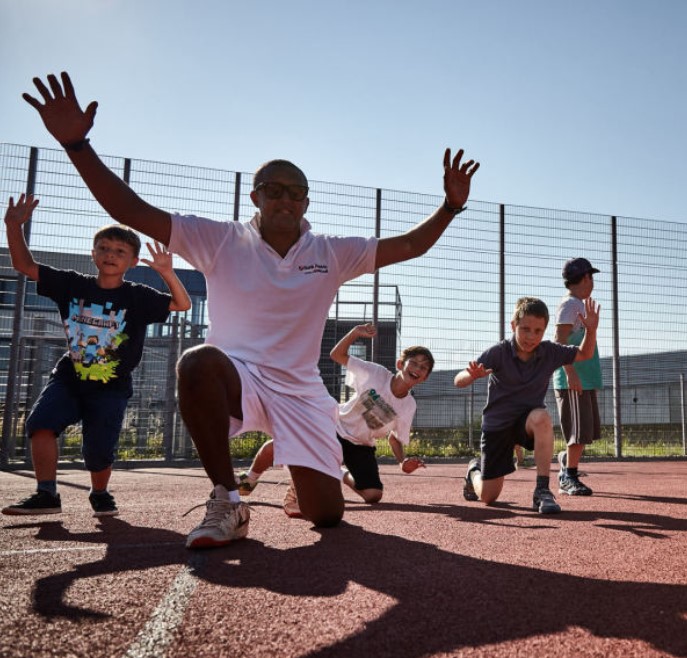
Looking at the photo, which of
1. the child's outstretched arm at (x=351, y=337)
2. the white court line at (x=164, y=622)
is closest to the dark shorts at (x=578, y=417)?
the child's outstretched arm at (x=351, y=337)

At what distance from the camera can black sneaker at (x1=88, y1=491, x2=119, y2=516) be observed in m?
3.38

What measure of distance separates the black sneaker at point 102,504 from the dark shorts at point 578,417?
3.23 m

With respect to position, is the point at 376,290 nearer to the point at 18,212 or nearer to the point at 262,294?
the point at 18,212

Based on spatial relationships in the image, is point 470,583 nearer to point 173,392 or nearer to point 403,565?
point 403,565

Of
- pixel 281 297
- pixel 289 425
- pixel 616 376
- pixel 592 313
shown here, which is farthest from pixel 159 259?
pixel 616 376

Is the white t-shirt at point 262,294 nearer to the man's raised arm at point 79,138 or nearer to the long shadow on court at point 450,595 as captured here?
the man's raised arm at point 79,138

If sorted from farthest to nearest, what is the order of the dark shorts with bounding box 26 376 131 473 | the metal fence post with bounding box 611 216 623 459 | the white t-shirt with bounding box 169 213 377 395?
1. the metal fence post with bounding box 611 216 623 459
2. the dark shorts with bounding box 26 376 131 473
3. the white t-shirt with bounding box 169 213 377 395

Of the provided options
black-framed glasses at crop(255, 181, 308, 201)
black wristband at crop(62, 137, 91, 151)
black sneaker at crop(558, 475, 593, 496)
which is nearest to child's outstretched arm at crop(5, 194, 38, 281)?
black wristband at crop(62, 137, 91, 151)

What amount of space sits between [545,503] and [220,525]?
198cm

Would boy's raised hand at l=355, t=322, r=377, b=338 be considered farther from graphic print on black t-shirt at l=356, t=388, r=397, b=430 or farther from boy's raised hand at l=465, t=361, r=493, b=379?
graphic print on black t-shirt at l=356, t=388, r=397, b=430

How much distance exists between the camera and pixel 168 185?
26.8ft

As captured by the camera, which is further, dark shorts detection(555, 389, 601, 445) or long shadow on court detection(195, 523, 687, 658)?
dark shorts detection(555, 389, 601, 445)

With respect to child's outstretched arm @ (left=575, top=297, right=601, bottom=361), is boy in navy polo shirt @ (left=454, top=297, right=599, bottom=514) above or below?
below

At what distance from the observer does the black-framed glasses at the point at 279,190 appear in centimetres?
293
